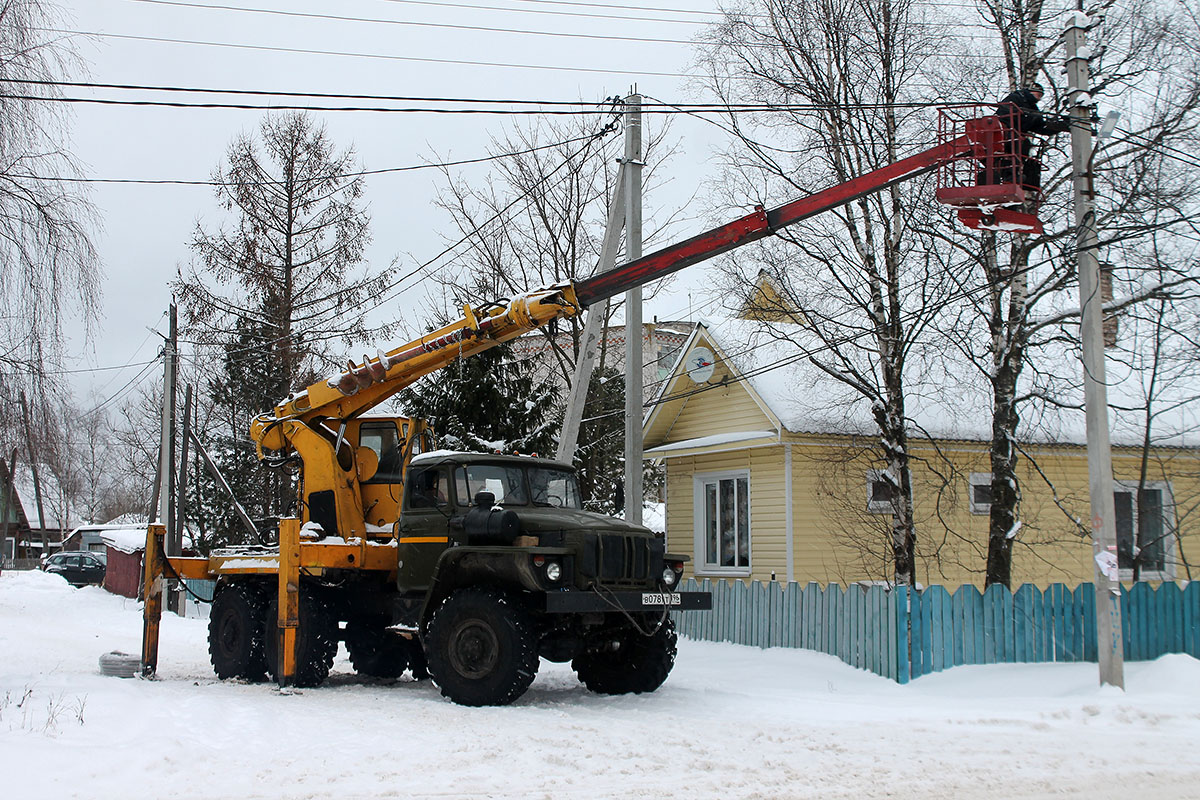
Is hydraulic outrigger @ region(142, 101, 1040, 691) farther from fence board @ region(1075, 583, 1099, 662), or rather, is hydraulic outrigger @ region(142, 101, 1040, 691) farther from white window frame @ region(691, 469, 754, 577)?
white window frame @ region(691, 469, 754, 577)

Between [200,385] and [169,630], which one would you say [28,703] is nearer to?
[169,630]

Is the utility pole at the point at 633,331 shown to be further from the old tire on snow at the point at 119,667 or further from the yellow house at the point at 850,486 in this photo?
the old tire on snow at the point at 119,667

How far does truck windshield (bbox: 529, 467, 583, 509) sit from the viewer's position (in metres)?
11.7

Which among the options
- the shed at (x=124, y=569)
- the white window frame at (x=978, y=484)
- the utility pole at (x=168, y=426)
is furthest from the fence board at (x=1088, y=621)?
the shed at (x=124, y=569)

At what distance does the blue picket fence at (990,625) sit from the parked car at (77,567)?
3678 centimetres

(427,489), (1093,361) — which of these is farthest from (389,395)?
(1093,361)

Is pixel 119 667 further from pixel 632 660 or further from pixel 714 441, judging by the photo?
pixel 714 441

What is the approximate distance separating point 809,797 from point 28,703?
682cm

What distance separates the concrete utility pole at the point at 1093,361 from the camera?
1066 cm

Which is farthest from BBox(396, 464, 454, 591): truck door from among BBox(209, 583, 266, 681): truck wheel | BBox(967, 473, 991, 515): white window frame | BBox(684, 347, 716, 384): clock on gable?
BBox(967, 473, 991, 515): white window frame

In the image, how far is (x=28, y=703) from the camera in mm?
9258

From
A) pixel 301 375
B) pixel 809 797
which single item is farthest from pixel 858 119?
pixel 301 375

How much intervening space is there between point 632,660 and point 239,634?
4.95m

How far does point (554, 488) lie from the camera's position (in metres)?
12.0
